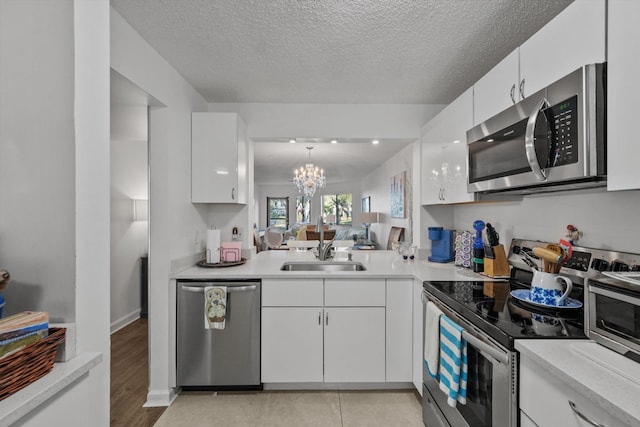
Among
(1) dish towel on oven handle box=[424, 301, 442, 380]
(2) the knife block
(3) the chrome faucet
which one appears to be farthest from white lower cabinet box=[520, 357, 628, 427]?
(3) the chrome faucet

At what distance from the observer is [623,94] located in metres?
0.96

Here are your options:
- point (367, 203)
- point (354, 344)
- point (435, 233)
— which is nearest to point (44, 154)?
point (354, 344)

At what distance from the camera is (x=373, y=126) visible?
288 centimetres

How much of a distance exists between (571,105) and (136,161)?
4248 millimetres

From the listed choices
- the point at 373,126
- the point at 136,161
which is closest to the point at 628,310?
the point at 373,126

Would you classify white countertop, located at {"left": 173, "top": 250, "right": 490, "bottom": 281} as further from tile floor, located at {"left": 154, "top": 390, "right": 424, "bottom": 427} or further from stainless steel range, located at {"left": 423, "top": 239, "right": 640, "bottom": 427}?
tile floor, located at {"left": 154, "top": 390, "right": 424, "bottom": 427}

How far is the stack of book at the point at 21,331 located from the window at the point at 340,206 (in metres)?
9.43

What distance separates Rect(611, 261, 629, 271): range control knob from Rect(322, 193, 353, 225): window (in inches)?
343

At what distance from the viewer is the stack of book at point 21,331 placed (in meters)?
0.68

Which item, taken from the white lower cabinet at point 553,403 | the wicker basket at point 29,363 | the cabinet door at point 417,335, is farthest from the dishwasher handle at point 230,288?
the white lower cabinet at point 553,403

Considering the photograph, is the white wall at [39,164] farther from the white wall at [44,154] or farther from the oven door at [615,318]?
the oven door at [615,318]

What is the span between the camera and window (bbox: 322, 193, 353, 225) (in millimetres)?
10102

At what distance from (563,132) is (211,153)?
7.41ft

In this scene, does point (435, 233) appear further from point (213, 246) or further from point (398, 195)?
point (398, 195)
